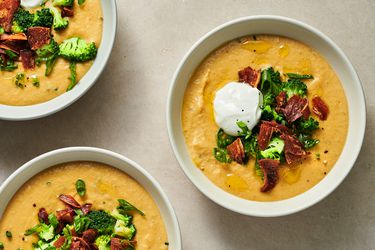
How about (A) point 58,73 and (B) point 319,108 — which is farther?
(A) point 58,73

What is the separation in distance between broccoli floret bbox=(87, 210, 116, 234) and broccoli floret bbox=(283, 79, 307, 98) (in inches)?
51.8

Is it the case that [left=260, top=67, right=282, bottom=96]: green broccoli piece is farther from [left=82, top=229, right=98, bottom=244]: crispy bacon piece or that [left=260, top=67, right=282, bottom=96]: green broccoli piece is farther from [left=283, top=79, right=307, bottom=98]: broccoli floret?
[left=82, top=229, right=98, bottom=244]: crispy bacon piece

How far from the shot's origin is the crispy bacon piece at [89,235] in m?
3.39

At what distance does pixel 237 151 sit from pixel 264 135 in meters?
0.19

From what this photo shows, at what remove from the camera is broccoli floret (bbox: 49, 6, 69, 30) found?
11.6 feet

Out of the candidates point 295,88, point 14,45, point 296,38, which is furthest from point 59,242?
point 296,38

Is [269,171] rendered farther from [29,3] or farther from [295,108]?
[29,3]

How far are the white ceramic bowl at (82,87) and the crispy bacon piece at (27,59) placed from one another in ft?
0.82

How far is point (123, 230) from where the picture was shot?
11.2 ft

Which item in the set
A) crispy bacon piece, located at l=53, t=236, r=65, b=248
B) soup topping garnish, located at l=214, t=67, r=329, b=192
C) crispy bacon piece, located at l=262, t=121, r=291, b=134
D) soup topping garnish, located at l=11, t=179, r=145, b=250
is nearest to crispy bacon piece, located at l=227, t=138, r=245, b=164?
soup topping garnish, located at l=214, t=67, r=329, b=192

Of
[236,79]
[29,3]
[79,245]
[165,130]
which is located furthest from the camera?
[165,130]

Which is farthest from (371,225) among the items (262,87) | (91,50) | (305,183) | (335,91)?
(91,50)

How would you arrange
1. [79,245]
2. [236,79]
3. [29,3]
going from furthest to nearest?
1. [29,3]
2. [236,79]
3. [79,245]

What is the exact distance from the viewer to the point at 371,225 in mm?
3713
